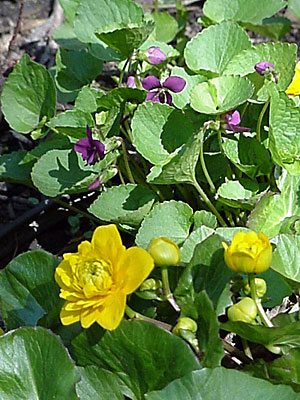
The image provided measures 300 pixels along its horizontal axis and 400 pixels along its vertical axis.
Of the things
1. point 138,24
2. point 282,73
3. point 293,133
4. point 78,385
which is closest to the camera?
point 78,385

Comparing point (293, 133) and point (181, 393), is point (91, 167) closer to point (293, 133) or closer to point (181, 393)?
point (293, 133)

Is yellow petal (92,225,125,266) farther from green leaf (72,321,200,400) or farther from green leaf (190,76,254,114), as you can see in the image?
green leaf (190,76,254,114)

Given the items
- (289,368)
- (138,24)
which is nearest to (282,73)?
(138,24)

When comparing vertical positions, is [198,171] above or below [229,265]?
below

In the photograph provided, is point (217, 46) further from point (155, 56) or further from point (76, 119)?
point (76, 119)

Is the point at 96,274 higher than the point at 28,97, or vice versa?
the point at 96,274

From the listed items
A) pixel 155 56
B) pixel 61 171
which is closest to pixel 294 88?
pixel 155 56
